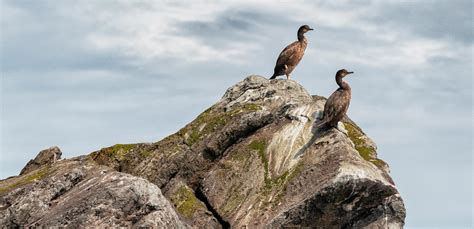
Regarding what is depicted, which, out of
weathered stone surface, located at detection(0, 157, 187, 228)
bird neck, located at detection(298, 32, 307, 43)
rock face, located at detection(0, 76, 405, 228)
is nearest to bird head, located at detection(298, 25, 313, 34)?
bird neck, located at detection(298, 32, 307, 43)

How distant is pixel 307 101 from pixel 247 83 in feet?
12.9

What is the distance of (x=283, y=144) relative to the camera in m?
30.4

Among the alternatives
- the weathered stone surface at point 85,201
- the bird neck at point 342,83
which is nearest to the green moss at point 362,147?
the bird neck at point 342,83

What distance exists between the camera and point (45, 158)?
111 ft

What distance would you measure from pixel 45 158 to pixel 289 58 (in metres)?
13.0

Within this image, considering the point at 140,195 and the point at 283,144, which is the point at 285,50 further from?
the point at 140,195

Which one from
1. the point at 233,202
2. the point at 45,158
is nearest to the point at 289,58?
→ the point at 233,202

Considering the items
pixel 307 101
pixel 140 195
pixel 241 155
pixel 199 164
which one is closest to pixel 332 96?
pixel 307 101

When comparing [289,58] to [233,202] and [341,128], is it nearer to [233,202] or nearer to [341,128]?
[341,128]

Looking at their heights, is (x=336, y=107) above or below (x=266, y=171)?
above

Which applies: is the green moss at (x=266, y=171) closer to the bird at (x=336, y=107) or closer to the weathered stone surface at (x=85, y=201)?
the bird at (x=336, y=107)

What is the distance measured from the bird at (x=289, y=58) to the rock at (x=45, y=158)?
11.5 meters

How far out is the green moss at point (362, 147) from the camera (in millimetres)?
29514

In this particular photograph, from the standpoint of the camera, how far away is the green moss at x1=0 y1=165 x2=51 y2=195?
29622 millimetres
